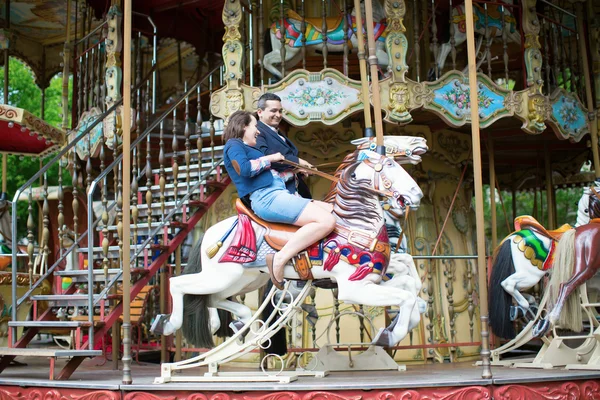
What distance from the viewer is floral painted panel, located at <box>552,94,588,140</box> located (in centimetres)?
1134

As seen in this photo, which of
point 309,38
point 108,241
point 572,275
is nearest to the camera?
point 572,275

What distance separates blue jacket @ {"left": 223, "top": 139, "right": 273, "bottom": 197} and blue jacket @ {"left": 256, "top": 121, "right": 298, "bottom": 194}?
0.67ft

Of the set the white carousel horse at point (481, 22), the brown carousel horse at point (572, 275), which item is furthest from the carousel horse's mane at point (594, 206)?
the white carousel horse at point (481, 22)

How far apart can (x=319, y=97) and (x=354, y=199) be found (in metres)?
3.00

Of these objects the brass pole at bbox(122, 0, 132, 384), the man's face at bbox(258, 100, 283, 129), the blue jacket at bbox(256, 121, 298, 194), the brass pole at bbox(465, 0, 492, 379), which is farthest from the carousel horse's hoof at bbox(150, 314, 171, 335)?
the brass pole at bbox(465, 0, 492, 379)

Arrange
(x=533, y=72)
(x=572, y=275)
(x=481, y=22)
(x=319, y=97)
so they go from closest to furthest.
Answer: (x=572, y=275) < (x=319, y=97) < (x=533, y=72) < (x=481, y=22)

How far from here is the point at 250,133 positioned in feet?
25.3

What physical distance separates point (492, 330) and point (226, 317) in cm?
342

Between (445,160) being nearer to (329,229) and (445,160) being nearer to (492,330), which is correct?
(492,330)

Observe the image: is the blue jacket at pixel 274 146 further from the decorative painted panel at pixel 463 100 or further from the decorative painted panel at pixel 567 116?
the decorative painted panel at pixel 567 116

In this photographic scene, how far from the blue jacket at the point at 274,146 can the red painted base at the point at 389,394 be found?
84.0 inches

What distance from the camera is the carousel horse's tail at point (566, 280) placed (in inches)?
347

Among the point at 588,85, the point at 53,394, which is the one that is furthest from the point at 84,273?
the point at 588,85

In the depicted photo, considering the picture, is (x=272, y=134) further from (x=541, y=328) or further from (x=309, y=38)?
(x=541, y=328)
